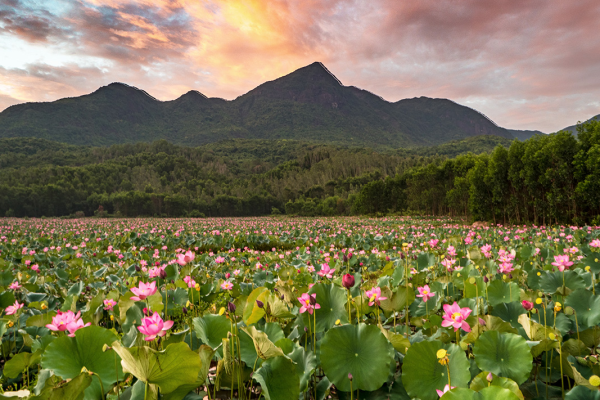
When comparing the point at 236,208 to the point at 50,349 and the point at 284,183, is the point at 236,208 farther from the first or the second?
the point at 50,349

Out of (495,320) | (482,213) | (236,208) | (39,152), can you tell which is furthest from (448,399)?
(39,152)

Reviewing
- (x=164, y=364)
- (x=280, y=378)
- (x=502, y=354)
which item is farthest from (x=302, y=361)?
(x=502, y=354)

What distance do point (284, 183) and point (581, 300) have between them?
101m

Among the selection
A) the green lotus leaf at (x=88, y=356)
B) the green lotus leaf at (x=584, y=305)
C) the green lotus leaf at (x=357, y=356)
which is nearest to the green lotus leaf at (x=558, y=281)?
the green lotus leaf at (x=584, y=305)

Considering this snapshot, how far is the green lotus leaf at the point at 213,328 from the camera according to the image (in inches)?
66.0

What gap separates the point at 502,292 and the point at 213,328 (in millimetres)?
2229

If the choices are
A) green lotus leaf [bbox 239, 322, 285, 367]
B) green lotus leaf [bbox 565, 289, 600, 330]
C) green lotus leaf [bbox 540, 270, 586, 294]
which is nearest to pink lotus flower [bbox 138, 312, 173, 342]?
green lotus leaf [bbox 239, 322, 285, 367]

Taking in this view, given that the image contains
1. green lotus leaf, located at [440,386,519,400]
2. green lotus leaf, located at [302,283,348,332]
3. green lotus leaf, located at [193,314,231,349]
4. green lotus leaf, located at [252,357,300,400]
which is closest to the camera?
green lotus leaf, located at [440,386,519,400]

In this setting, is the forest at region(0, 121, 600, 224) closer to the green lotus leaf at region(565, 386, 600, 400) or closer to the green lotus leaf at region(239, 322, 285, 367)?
the green lotus leaf at region(565, 386, 600, 400)

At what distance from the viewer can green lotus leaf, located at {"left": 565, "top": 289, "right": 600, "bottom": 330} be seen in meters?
2.01

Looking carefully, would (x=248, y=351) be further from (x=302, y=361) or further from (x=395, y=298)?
(x=395, y=298)

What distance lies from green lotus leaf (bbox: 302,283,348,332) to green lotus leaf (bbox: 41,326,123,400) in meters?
1.04

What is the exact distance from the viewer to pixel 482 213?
26.8 meters

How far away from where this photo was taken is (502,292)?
8.41 ft
